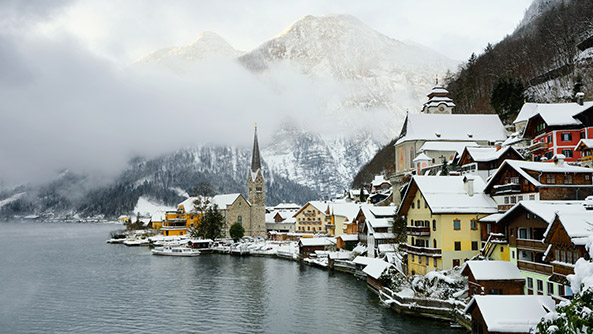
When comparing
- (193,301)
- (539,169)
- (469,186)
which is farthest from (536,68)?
(193,301)

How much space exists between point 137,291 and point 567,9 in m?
95.6

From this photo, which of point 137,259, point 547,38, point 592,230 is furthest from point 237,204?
point 592,230

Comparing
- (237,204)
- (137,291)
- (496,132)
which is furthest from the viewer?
(237,204)

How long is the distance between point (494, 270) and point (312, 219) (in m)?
77.3

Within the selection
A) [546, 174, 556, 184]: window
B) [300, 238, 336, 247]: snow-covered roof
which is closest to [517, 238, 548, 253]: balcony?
[546, 174, 556, 184]: window

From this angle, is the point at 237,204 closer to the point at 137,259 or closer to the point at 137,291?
the point at 137,259

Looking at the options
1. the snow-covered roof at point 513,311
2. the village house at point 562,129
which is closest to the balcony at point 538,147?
the village house at point 562,129

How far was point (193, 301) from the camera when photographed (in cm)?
4400

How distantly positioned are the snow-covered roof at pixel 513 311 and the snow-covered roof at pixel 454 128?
51050 mm

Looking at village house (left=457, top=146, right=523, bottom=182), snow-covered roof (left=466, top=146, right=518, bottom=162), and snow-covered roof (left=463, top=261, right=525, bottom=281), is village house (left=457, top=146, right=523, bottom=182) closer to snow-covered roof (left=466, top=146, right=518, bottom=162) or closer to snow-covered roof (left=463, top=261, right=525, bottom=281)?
snow-covered roof (left=466, top=146, right=518, bottom=162)

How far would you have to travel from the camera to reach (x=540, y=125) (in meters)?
50.7

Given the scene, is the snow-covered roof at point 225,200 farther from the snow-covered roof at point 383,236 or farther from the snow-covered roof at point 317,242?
the snow-covered roof at point 383,236

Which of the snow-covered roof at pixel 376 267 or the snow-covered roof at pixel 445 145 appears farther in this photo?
the snow-covered roof at pixel 445 145

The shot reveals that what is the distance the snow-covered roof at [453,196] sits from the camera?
38.3m
